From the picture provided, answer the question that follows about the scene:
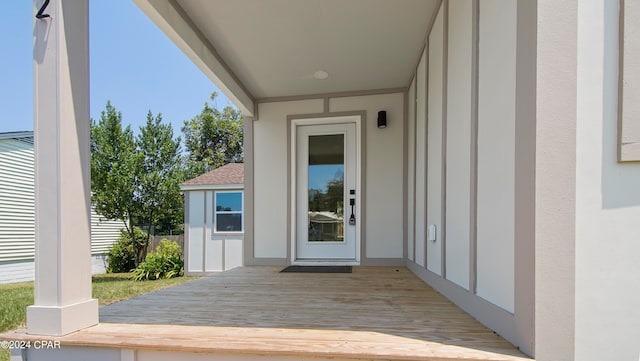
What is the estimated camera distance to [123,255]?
1127 cm

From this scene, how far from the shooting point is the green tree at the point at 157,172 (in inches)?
441

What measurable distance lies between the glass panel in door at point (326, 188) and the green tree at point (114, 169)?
9170mm

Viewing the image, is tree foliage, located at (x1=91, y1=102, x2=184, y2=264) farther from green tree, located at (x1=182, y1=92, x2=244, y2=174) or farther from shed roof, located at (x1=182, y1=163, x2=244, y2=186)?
green tree, located at (x1=182, y1=92, x2=244, y2=174)

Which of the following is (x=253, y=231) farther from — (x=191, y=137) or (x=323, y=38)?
(x=191, y=137)

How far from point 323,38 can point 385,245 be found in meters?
2.76

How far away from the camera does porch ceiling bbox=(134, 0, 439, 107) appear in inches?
101

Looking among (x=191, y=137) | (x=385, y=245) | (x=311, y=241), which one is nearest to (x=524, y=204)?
(x=385, y=245)

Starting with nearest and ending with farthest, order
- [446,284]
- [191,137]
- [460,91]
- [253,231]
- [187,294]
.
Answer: [460,91] → [446,284] → [187,294] → [253,231] → [191,137]

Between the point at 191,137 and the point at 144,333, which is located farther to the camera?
the point at 191,137

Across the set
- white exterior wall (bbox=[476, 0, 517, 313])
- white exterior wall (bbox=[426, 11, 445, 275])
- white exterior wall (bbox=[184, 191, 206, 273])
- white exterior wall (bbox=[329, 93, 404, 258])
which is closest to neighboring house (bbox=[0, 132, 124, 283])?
white exterior wall (bbox=[184, 191, 206, 273])

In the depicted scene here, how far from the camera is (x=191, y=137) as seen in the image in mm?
19328

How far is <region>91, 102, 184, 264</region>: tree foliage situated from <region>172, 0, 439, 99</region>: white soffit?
893cm

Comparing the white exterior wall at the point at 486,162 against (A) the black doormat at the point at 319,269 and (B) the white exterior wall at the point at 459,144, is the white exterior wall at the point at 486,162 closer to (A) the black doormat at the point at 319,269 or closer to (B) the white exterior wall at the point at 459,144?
(B) the white exterior wall at the point at 459,144
